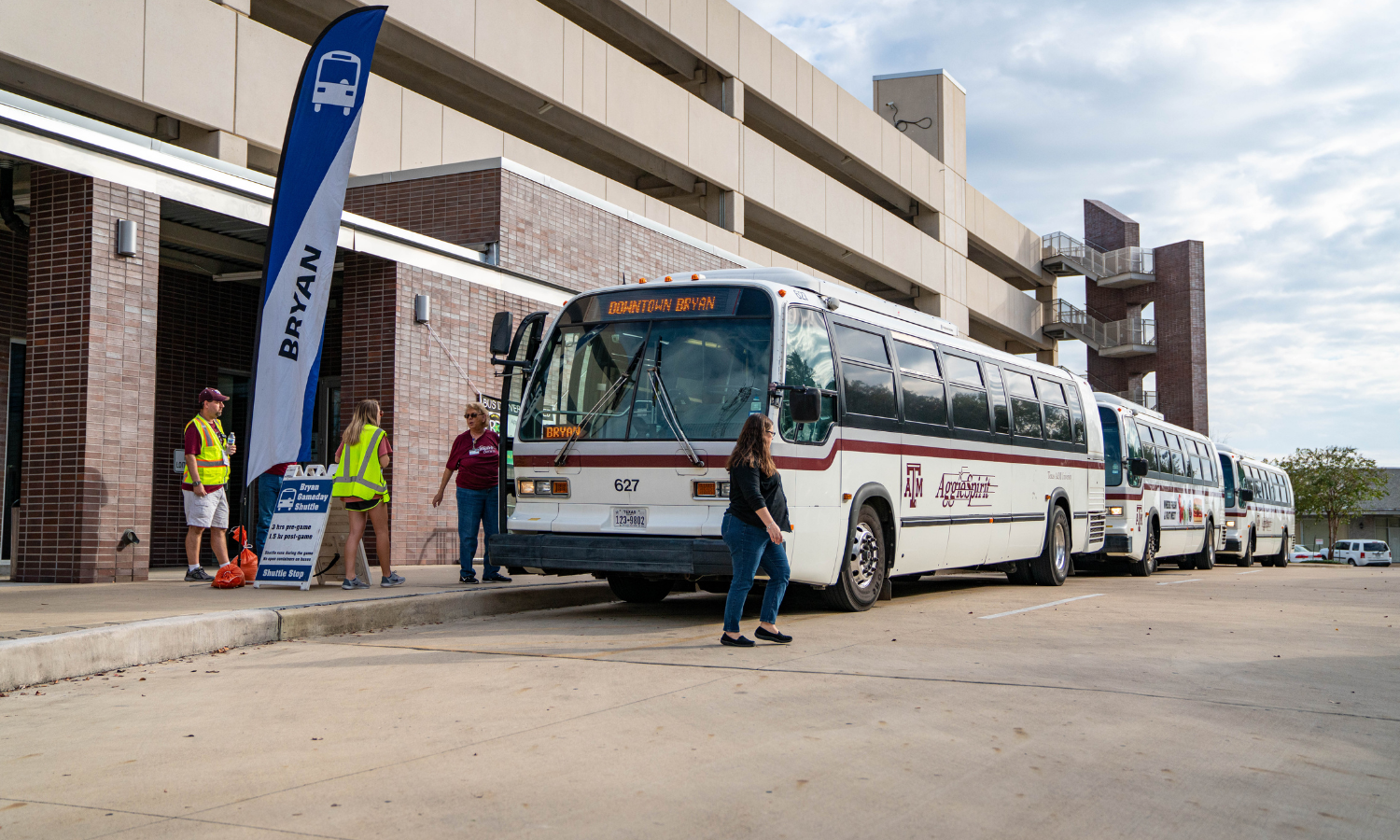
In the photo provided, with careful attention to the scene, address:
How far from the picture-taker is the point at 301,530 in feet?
36.6

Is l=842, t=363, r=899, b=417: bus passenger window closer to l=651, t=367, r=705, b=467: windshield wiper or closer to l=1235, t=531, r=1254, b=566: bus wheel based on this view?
l=651, t=367, r=705, b=467: windshield wiper

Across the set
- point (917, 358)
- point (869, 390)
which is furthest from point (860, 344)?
point (917, 358)

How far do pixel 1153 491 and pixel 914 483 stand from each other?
11.8 m

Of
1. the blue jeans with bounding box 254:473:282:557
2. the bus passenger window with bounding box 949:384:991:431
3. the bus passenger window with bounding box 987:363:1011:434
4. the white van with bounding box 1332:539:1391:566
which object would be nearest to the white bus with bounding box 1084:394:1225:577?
the bus passenger window with bounding box 987:363:1011:434

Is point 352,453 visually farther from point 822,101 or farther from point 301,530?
point 822,101

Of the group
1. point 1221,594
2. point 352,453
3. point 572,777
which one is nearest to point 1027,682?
point 572,777

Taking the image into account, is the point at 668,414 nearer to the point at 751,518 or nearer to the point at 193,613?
the point at 751,518

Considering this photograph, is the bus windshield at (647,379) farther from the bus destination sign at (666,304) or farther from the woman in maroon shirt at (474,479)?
the woman in maroon shirt at (474,479)

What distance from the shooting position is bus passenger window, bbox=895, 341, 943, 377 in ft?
39.0

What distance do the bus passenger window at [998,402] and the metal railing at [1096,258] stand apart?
36.6m

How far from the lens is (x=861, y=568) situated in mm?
11023

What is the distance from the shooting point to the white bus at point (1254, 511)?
3131 centimetres

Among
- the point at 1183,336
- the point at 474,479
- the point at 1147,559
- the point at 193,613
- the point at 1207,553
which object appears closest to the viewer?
the point at 193,613

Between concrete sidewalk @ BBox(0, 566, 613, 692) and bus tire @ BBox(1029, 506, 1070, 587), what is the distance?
625cm
